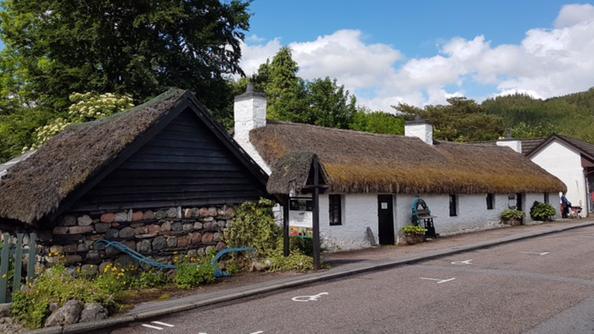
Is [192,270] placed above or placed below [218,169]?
below

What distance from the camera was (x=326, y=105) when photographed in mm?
39500

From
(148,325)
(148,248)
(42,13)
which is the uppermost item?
(42,13)

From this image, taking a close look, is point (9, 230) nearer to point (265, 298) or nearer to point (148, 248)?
point (148, 248)

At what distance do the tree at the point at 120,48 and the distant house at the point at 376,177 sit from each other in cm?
797

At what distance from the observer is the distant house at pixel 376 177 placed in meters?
17.5

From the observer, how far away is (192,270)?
10719 millimetres

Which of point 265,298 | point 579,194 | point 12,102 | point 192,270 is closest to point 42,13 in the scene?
point 12,102

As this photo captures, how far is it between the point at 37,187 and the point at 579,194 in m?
34.5

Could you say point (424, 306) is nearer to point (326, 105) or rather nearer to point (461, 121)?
point (326, 105)

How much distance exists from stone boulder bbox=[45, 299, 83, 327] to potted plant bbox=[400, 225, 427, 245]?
46.0ft

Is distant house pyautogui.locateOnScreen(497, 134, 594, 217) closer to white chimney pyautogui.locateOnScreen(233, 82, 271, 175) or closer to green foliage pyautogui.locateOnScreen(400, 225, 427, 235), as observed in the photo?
green foliage pyautogui.locateOnScreen(400, 225, 427, 235)

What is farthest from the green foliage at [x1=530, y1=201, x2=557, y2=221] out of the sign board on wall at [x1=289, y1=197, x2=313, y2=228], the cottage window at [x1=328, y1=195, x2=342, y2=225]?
the sign board on wall at [x1=289, y1=197, x2=313, y2=228]

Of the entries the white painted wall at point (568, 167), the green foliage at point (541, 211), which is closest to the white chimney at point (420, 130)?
the green foliage at point (541, 211)

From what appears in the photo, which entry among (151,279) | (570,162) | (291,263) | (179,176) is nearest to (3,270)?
(151,279)
